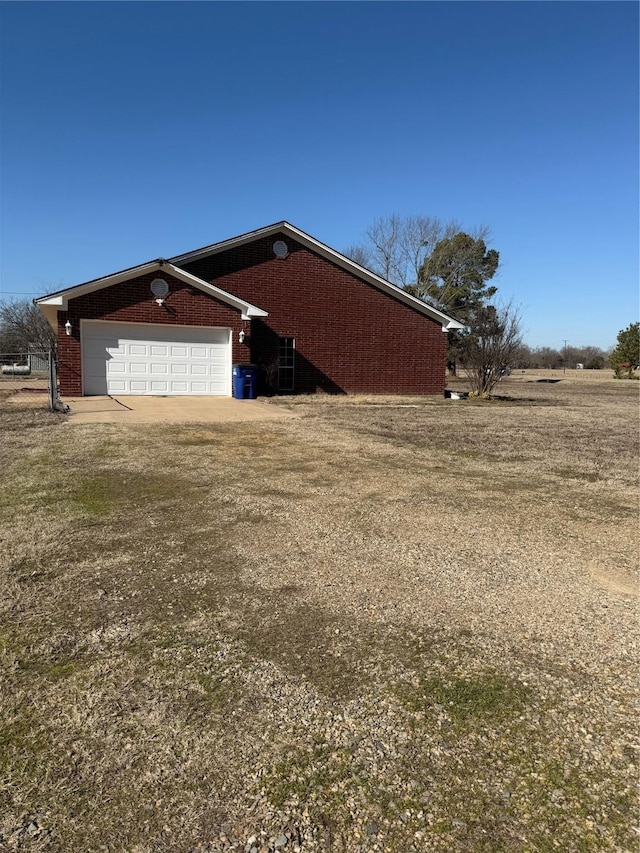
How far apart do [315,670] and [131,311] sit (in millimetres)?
15511

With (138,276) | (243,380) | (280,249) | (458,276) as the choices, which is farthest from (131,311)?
(458,276)

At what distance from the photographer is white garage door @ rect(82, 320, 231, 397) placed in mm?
16516

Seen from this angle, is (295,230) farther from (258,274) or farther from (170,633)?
(170,633)

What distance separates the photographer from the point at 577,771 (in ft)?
6.93

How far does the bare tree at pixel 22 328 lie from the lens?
144ft

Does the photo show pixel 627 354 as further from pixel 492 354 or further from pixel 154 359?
pixel 154 359

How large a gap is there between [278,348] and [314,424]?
8.41 meters

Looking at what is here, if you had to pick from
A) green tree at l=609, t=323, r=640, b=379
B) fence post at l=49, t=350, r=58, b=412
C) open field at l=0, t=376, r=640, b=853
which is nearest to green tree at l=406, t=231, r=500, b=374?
green tree at l=609, t=323, r=640, b=379

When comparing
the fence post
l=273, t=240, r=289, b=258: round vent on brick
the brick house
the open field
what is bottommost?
the open field

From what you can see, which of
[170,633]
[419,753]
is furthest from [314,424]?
[419,753]

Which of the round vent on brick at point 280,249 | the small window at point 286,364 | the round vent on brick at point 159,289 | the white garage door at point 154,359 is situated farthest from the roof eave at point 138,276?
the round vent on brick at point 280,249

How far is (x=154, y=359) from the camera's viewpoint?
1722cm

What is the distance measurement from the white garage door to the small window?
2.49 meters

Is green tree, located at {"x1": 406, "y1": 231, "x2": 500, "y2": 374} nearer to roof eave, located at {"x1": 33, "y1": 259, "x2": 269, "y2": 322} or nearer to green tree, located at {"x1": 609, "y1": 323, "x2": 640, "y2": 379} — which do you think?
green tree, located at {"x1": 609, "y1": 323, "x2": 640, "y2": 379}
